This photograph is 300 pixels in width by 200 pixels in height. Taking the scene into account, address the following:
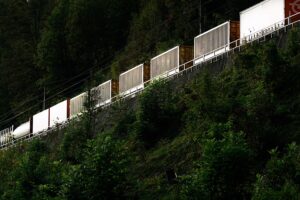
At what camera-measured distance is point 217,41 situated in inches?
1764

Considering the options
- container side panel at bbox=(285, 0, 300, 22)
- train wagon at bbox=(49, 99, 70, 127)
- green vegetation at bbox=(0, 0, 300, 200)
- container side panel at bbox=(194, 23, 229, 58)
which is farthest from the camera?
train wagon at bbox=(49, 99, 70, 127)

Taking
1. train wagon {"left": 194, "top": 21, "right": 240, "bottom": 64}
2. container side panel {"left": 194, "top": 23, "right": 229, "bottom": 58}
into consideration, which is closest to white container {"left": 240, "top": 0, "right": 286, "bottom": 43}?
train wagon {"left": 194, "top": 21, "right": 240, "bottom": 64}

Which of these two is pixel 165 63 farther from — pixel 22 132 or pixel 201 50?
pixel 22 132

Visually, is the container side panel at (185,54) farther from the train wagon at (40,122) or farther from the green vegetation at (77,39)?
the train wagon at (40,122)

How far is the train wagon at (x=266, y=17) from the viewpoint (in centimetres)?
3941

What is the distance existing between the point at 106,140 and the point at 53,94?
56.1 m

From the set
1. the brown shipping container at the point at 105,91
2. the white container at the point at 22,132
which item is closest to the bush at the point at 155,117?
the brown shipping container at the point at 105,91

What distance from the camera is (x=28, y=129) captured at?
7225 centimetres

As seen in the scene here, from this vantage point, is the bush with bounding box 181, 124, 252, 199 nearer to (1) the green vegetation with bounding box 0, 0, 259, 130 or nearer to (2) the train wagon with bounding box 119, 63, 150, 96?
(2) the train wagon with bounding box 119, 63, 150, 96

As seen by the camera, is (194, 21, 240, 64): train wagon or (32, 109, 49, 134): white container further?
(32, 109, 49, 134): white container

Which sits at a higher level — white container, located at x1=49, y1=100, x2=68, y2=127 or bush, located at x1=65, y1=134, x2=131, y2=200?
white container, located at x1=49, y1=100, x2=68, y2=127

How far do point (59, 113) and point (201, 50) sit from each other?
2206cm

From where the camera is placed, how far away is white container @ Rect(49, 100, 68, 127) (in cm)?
6462

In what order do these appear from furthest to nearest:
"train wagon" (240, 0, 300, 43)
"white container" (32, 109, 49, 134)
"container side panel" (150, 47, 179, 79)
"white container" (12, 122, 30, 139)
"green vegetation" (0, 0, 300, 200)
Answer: "white container" (12, 122, 30, 139), "white container" (32, 109, 49, 134), "container side panel" (150, 47, 179, 79), "train wagon" (240, 0, 300, 43), "green vegetation" (0, 0, 300, 200)
